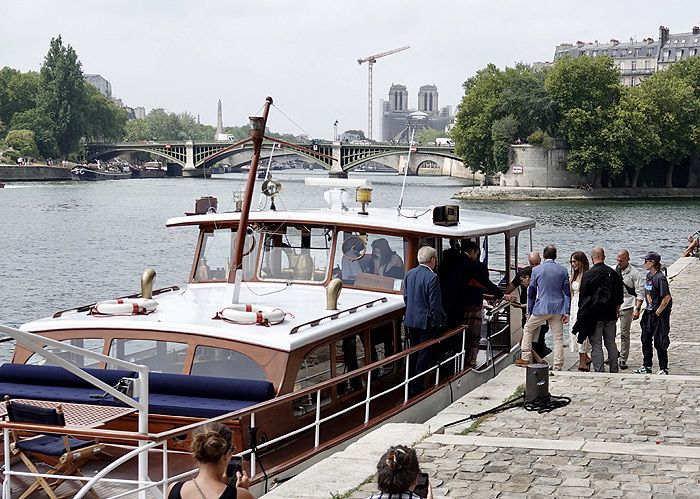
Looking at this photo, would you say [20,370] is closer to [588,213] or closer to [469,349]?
[469,349]

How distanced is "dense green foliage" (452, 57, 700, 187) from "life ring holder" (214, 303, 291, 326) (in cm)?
8892

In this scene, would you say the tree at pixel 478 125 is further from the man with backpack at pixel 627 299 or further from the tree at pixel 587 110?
the man with backpack at pixel 627 299

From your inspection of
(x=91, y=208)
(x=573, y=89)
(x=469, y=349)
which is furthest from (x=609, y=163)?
(x=469, y=349)

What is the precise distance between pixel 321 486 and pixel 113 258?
1392 inches


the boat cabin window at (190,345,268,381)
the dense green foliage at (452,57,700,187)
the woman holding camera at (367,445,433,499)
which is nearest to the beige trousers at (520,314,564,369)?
the boat cabin window at (190,345,268,381)

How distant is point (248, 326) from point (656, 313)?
17.7 ft

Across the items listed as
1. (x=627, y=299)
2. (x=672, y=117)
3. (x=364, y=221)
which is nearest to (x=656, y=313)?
(x=627, y=299)

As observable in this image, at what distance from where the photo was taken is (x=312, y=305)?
1120cm

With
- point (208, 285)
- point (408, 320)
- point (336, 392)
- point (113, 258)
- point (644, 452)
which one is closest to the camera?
point (644, 452)

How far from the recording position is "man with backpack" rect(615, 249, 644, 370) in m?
13.2

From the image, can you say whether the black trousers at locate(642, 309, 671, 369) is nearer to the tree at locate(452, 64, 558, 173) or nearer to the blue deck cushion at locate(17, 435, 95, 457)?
the blue deck cushion at locate(17, 435, 95, 457)

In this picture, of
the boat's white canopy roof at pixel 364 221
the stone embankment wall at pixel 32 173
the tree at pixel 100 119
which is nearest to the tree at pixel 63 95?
the tree at pixel 100 119

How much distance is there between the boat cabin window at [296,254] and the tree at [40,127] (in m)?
124

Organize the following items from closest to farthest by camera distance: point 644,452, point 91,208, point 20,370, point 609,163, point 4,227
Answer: point 644,452 < point 20,370 < point 4,227 < point 91,208 < point 609,163
